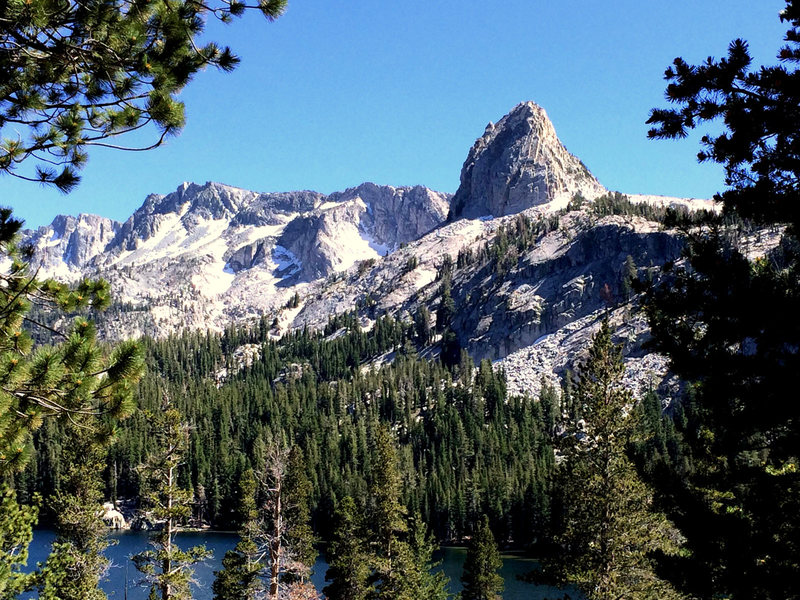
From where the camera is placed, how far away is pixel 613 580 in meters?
19.9

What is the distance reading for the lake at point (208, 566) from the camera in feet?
192

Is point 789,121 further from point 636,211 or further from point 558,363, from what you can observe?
point 636,211

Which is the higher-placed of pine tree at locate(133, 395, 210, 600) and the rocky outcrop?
pine tree at locate(133, 395, 210, 600)

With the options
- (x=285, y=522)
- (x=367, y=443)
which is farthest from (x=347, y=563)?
(x=367, y=443)

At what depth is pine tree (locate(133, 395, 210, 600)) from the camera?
25.5 m

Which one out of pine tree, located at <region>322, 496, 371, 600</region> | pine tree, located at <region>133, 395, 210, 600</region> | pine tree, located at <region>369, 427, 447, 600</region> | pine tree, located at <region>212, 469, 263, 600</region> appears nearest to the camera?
pine tree, located at <region>133, 395, 210, 600</region>

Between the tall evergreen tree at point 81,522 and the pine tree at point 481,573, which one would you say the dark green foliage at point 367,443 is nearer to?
the pine tree at point 481,573

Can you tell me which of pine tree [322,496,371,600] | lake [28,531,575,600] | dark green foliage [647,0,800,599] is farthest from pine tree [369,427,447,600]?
dark green foliage [647,0,800,599]

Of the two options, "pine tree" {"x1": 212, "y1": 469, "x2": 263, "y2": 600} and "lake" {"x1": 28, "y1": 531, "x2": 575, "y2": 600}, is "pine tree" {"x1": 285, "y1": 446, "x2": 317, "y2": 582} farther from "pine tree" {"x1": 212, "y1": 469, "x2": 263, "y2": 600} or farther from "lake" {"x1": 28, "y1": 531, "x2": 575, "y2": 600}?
"lake" {"x1": 28, "y1": 531, "x2": 575, "y2": 600}

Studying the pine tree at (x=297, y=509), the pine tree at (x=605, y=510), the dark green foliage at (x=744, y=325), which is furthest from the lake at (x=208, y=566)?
the dark green foliage at (x=744, y=325)

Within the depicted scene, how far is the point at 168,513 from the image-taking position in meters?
26.1

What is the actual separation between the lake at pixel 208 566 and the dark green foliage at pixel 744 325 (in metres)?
35.8

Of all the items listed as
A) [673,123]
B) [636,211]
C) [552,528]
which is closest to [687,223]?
[673,123]

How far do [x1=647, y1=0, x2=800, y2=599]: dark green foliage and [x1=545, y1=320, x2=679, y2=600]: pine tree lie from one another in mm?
11290
